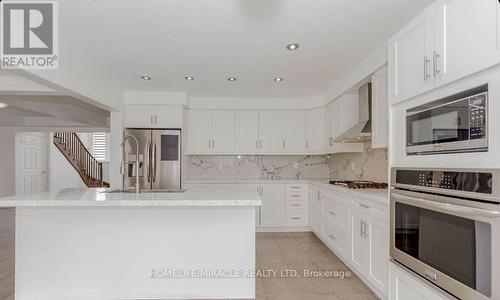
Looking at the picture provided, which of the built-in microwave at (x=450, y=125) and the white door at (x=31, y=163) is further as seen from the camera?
the white door at (x=31, y=163)

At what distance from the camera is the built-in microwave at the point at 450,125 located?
126cm

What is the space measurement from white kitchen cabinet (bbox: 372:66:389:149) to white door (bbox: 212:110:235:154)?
8.66 feet

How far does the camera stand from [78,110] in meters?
5.65

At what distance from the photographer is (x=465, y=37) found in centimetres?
136

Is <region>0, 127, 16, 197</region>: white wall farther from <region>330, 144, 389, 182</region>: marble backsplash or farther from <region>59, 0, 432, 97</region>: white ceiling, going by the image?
<region>330, 144, 389, 182</region>: marble backsplash

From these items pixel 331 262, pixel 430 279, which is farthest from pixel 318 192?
pixel 430 279

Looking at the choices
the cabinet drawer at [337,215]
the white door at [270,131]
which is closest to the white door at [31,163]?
the white door at [270,131]

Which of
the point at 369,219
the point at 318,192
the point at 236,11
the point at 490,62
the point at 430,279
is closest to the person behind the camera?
the point at 490,62

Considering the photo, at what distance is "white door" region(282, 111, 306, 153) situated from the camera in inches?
199

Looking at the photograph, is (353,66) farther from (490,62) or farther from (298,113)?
(490,62)

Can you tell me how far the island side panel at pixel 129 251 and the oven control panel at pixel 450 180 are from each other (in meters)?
1.25

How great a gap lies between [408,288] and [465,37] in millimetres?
1502

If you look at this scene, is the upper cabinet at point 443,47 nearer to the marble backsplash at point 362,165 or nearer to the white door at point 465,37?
the white door at point 465,37

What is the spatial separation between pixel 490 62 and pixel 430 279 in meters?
1.15
